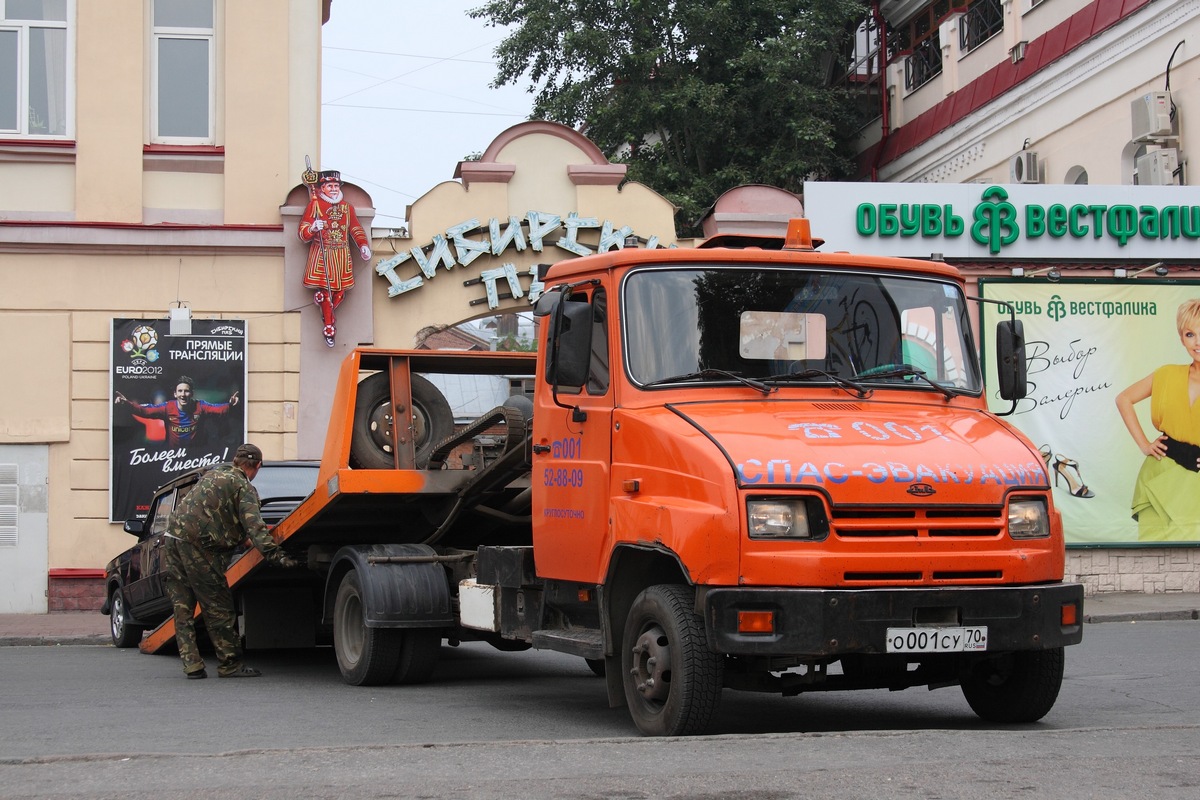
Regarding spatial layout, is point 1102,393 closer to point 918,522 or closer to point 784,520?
point 918,522

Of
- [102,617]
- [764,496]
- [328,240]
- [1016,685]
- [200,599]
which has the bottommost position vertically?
[102,617]

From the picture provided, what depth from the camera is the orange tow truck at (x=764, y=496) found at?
269 inches

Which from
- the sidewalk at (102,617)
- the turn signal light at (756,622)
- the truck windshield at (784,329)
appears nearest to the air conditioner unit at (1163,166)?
the sidewalk at (102,617)

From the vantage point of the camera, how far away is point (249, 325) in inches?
716

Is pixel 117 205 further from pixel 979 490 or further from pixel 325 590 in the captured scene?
pixel 979 490

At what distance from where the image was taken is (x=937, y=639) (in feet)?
22.7

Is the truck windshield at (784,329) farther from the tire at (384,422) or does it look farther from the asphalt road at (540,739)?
the tire at (384,422)

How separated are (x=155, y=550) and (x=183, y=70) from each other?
7854 millimetres

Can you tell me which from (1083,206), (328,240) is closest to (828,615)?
(328,240)

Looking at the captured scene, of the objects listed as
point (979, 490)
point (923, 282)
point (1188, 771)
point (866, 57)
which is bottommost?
point (1188, 771)

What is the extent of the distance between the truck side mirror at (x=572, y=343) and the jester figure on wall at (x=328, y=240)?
10567mm

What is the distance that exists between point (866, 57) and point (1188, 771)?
30.2 metres

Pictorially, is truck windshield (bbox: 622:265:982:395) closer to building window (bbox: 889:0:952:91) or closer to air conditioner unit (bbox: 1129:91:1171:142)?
air conditioner unit (bbox: 1129:91:1171:142)

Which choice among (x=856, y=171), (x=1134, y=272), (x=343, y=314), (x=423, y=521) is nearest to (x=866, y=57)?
(x=856, y=171)
